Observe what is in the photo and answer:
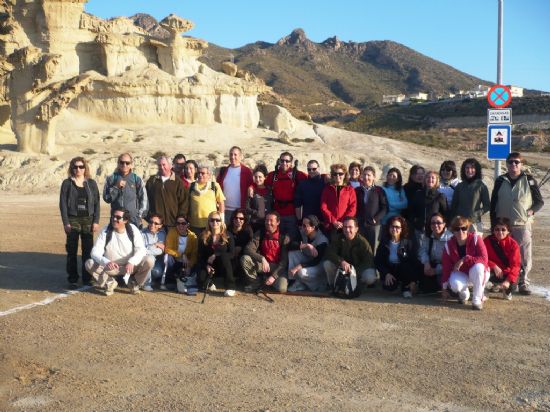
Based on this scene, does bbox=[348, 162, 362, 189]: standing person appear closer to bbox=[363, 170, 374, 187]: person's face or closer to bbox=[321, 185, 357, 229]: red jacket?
bbox=[363, 170, 374, 187]: person's face

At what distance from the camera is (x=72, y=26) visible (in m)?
28.0

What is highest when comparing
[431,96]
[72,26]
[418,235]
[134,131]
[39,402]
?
[431,96]

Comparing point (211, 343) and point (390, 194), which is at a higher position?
point (390, 194)

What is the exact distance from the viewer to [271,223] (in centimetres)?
728

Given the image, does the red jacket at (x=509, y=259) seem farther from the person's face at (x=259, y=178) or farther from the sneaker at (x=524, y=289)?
the person's face at (x=259, y=178)

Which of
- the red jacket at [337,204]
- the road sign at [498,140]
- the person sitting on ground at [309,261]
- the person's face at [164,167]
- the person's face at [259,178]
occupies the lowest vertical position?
the person sitting on ground at [309,261]

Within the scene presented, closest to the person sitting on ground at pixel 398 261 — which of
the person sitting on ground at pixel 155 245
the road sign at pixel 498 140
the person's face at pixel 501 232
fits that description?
the person's face at pixel 501 232

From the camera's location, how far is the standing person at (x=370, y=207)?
299 inches

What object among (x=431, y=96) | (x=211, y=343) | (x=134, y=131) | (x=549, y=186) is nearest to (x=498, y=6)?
(x=211, y=343)

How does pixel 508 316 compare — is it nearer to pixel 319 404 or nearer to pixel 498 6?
pixel 319 404

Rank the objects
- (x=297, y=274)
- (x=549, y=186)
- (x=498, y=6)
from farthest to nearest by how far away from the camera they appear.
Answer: (x=549, y=186)
(x=498, y=6)
(x=297, y=274)

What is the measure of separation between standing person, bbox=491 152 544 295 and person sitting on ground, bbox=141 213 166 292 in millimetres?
4390

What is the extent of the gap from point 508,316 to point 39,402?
487 centimetres

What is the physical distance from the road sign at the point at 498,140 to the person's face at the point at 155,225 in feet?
18.2
